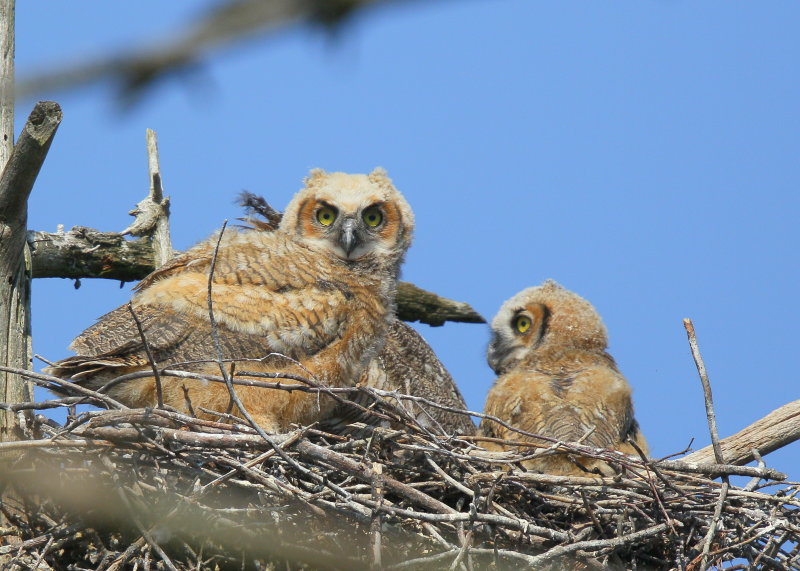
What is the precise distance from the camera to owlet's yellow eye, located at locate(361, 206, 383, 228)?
16.5 ft

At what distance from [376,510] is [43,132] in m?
1.89

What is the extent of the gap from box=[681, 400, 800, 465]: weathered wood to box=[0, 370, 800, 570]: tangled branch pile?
1.46 feet

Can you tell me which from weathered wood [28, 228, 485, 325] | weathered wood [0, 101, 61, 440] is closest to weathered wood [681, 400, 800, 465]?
weathered wood [28, 228, 485, 325]

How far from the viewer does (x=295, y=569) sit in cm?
371

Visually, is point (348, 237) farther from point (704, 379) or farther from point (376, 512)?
point (704, 379)

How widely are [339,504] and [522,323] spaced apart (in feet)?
9.32

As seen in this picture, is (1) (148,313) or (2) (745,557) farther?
(1) (148,313)

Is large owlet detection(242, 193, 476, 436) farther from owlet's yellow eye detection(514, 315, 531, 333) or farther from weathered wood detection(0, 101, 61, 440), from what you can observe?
weathered wood detection(0, 101, 61, 440)

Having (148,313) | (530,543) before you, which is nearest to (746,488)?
(530,543)

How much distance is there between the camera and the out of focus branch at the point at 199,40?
0.65m

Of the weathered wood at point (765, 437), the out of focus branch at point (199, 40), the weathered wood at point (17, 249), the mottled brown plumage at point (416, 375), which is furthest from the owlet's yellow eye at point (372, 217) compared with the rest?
the out of focus branch at point (199, 40)

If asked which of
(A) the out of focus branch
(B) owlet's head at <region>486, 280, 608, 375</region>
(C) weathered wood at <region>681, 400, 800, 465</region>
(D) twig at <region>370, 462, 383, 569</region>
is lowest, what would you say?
(D) twig at <region>370, 462, 383, 569</region>

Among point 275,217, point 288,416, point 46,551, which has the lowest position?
point 46,551

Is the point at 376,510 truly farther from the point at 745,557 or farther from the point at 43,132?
the point at 43,132
